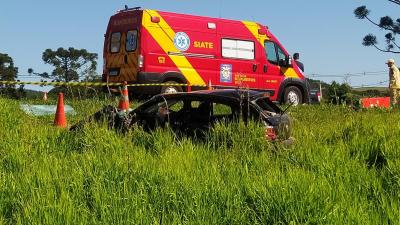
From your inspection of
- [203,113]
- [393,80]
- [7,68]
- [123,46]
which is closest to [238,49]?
[123,46]

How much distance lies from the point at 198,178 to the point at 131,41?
1071 centimetres

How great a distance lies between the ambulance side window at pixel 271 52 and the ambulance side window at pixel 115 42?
4.68 metres

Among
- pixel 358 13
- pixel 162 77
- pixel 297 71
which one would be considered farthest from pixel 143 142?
pixel 358 13

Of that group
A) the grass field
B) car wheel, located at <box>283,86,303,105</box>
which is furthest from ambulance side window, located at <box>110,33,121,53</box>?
the grass field

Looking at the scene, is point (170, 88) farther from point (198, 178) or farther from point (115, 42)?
point (198, 178)

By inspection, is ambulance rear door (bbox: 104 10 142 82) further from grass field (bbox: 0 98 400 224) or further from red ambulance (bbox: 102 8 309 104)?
grass field (bbox: 0 98 400 224)

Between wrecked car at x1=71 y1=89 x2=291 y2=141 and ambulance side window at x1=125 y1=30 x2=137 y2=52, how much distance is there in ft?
23.4

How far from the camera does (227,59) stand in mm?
15914

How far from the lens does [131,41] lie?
14625mm

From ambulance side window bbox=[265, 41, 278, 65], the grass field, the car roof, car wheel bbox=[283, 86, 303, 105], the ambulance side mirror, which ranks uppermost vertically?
ambulance side window bbox=[265, 41, 278, 65]

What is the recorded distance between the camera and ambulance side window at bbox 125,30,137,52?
14502mm

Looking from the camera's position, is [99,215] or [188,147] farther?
[188,147]

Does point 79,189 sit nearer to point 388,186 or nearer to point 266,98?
point 388,186

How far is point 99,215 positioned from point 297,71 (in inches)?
583
